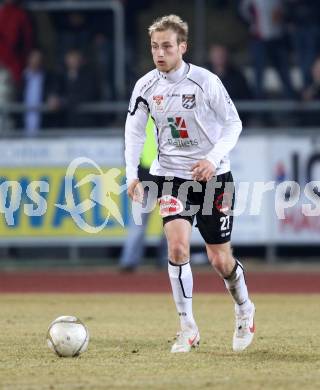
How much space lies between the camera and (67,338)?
832 cm

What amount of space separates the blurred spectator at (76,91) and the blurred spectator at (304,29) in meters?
3.33

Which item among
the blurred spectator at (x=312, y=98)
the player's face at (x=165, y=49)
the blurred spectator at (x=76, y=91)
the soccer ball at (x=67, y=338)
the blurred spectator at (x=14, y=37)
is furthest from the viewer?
the blurred spectator at (x=14, y=37)

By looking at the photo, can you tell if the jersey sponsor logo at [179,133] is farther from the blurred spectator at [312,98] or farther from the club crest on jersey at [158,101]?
the blurred spectator at [312,98]

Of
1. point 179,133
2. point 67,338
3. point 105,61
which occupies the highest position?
point 179,133

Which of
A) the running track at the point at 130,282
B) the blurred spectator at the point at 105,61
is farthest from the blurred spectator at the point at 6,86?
the running track at the point at 130,282

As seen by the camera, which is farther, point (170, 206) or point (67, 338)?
point (170, 206)

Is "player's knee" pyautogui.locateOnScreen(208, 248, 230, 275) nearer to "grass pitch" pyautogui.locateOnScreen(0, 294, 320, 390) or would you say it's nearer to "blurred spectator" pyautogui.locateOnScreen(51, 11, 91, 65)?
"grass pitch" pyautogui.locateOnScreen(0, 294, 320, 390)

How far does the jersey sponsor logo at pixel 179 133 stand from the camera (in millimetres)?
8664

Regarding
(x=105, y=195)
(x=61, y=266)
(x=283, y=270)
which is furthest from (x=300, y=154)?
(x=61, y=266)

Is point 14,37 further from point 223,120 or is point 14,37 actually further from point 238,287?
point 238,287

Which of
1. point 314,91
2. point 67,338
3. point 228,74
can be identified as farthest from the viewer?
point 314,91

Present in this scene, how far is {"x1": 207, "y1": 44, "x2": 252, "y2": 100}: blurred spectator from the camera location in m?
17.1

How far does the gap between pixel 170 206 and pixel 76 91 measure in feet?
30.5

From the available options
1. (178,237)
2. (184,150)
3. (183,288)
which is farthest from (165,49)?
(183,288)
